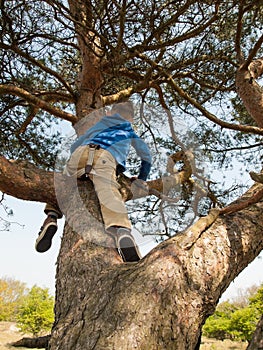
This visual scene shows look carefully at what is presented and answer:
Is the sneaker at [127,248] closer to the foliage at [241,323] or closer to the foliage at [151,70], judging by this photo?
the foliage at [151,70]

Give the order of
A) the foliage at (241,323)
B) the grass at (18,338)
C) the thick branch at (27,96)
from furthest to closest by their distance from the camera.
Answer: the grass at (18,338), the foliage at (241,323), the thick branch at (27,96)

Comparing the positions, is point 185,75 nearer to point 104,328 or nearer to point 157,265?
point 157,265

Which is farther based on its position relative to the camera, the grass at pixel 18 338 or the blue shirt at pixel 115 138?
the grass at pixel 18 338

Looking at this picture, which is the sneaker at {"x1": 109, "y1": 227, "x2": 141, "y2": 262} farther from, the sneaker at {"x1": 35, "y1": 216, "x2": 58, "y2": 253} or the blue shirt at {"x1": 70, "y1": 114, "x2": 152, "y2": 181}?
the blue shirt at {"x1": 70, "y1": 114, "x2": 152, "y2": 181}

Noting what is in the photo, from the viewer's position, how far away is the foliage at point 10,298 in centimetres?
907

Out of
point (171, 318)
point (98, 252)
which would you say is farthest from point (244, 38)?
point (171, 318)

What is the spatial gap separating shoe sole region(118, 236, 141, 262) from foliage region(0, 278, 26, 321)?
8495 millimetres

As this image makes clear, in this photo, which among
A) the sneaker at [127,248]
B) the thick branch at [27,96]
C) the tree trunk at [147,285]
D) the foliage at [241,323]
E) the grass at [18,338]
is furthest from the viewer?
the grass at [18,338]

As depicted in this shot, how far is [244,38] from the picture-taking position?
10.4 feet

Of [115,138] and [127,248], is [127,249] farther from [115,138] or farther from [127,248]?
[115,138]

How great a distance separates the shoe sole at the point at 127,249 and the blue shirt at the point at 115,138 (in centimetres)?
55

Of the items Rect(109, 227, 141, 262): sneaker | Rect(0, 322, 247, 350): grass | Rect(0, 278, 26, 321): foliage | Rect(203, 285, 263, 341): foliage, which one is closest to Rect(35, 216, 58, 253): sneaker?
Rect(109, 227, 141, 262): sneaker

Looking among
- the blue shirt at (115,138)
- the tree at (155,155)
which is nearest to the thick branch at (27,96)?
the tree at (155,155)

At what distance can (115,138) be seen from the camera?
1829mm
